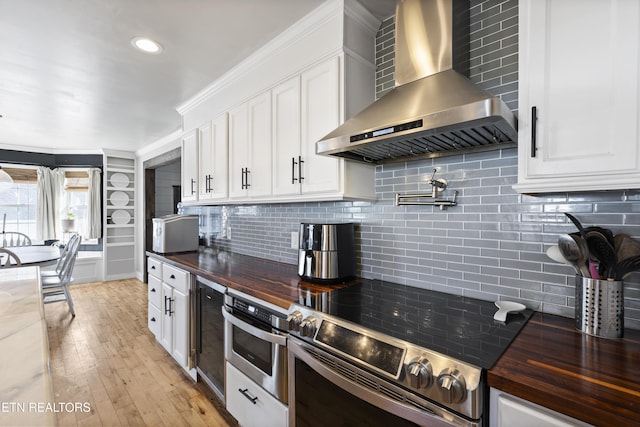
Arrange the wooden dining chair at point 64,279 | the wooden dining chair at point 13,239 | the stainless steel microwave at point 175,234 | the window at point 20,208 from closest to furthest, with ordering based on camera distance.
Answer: the stainless steel microwave at point 175,234
the wooden dining chair at point 64,279
the wooden dining chair at point 13,239
the window at point 20,208

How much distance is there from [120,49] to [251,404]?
2433mm

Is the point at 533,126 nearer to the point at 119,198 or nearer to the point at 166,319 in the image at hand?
the point at 166,319

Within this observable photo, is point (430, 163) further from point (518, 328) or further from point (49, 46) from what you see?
Answer: point (49, 46)

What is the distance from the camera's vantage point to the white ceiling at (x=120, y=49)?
170cm

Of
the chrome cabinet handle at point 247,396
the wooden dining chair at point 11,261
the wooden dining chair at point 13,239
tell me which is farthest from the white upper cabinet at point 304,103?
the wooden dining chair at point 13,239

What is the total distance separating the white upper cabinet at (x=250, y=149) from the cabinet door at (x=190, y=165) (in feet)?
2.32

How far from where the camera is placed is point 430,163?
1636 millimetres

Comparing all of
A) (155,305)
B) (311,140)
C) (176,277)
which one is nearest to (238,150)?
(311,140)

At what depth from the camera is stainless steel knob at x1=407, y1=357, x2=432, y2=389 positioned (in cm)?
90

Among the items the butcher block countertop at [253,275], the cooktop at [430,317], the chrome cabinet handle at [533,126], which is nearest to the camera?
the cooktop at [430,317]

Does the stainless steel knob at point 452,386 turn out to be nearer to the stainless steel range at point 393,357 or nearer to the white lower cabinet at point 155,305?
the stainless steel range at point 393,357

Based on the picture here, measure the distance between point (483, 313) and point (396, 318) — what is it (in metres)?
0.39

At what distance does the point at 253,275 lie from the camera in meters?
2.03

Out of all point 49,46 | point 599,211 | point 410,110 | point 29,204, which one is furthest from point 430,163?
point 29,204
